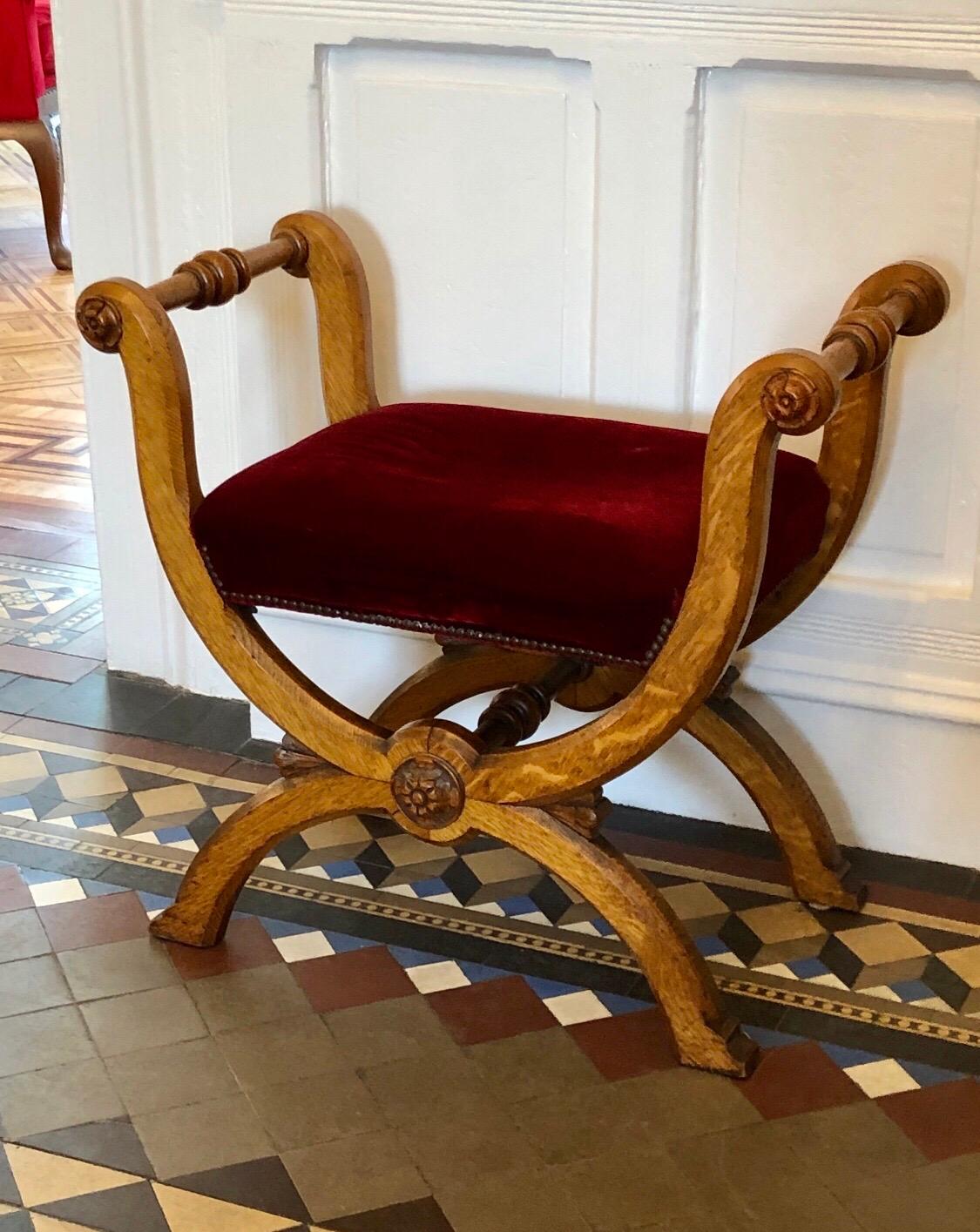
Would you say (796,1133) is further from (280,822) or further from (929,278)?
(929,278)

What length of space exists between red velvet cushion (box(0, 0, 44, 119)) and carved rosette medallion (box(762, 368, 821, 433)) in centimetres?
388

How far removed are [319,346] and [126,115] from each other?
0.43 meters

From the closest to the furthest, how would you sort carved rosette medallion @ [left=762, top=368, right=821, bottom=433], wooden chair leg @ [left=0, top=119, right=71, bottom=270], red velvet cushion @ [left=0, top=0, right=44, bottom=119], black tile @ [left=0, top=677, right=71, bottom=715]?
carved rosette medallion @ [left=762, top=368, right=821, bottom=433], black tile @ [left=0, top=677, right=71, bottom=715], red velvet cushion @ [left=0, top=0, right=44, bottom=119], wooden chair leg @ [left=0, top=119, right=71, bottom=270]

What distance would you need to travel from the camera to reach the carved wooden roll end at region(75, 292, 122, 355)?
155 cm

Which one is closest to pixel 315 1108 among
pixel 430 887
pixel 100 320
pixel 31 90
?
pixel 430 887

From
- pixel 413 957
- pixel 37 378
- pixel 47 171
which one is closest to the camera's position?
pixel 413 957

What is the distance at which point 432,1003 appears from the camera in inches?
66.9

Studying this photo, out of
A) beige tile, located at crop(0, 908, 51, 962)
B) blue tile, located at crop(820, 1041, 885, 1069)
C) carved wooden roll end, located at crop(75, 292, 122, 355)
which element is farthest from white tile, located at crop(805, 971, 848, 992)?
carved wooden roll end, located at crop(75, 292, 122, 355)

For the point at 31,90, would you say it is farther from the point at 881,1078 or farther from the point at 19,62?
the point at 881,1078

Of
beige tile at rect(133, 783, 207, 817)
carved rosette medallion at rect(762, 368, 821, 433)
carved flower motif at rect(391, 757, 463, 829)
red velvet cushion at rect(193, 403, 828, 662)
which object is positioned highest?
carved rosette medallion at rect(762, 368, 821, 433)

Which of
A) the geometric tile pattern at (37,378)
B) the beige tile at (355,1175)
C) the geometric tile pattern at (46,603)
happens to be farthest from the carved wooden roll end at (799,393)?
the geometric tile pattern at (37,378)

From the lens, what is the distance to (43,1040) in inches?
64.7

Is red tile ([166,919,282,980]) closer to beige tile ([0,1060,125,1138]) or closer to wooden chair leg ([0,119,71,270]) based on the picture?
beige tile ([0,1060,125,1138])

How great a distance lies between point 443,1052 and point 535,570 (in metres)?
0.51
